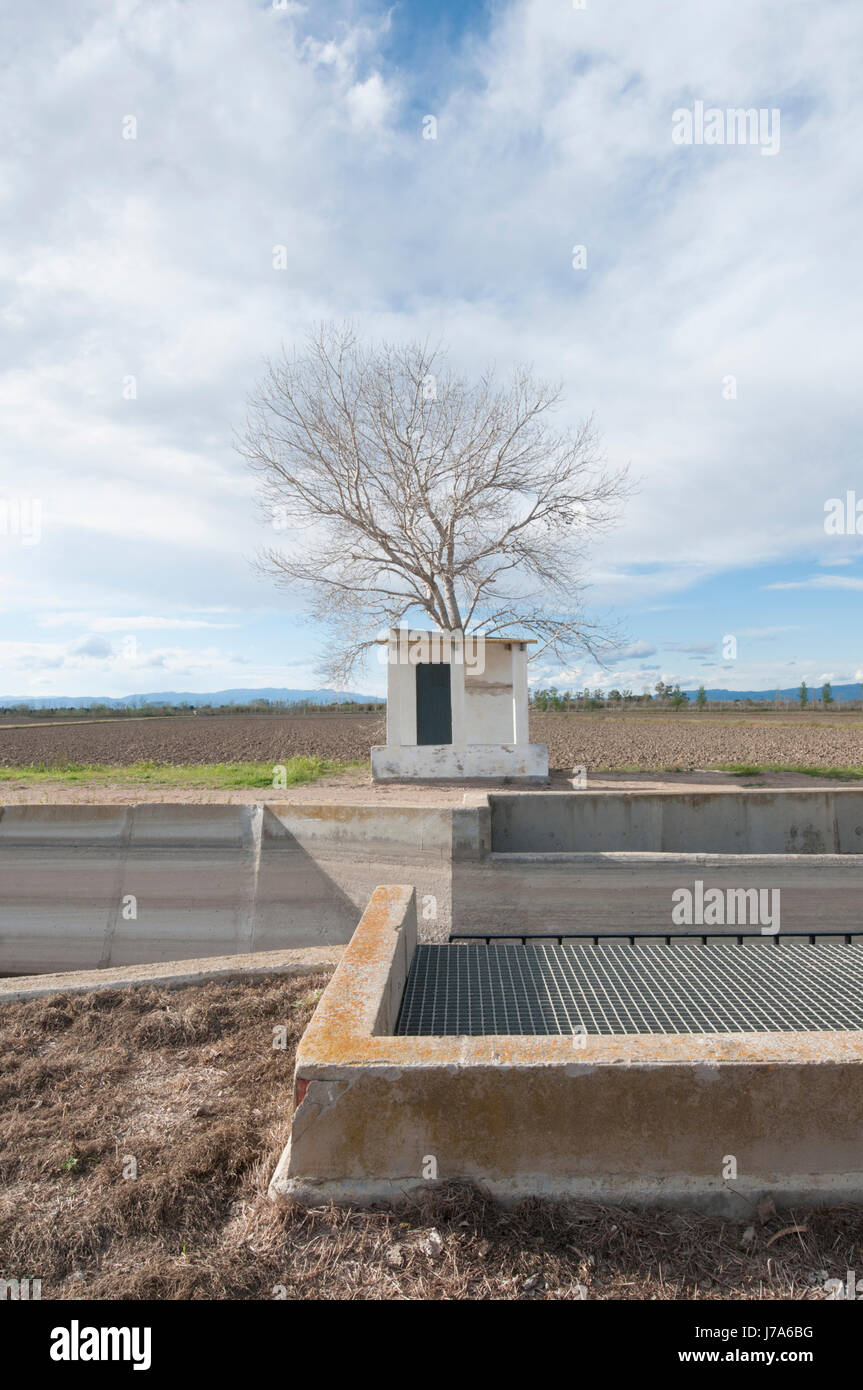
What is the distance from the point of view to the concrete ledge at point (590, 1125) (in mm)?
2521

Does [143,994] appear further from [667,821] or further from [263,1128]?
[667,821]

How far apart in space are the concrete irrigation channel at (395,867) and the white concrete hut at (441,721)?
20.7 ft

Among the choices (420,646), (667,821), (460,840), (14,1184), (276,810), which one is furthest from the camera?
(420,646)

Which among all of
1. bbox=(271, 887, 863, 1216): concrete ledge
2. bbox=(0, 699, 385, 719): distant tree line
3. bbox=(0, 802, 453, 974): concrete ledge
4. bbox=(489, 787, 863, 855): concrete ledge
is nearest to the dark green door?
bbox=(489, 787, 863, 855): concrete ledge

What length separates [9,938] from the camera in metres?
8.75

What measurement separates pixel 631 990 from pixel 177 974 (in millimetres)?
2766

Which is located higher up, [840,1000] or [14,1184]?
[840,1000]

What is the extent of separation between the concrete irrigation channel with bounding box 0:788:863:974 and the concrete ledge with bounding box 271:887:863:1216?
514 cm

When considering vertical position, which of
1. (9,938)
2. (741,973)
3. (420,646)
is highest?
(420,646)

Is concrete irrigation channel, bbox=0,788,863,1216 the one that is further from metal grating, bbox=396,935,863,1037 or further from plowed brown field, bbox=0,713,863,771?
plowed brown field, bbox=0,713,863,771

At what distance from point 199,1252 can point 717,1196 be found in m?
1.62

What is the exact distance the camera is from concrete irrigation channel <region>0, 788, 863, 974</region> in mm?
7637

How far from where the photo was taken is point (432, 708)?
1606 cm

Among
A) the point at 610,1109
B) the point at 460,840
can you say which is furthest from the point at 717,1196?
the point at 460,840
